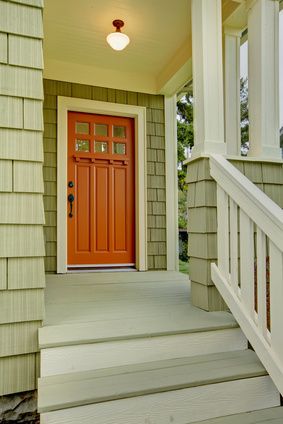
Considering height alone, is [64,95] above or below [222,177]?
above

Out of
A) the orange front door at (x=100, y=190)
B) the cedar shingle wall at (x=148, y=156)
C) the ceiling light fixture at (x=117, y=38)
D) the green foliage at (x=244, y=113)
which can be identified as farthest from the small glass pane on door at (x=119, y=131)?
the green foliage at (x=244, y=113)

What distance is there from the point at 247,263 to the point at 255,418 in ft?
2.30

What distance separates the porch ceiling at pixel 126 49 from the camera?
2748 millimetres

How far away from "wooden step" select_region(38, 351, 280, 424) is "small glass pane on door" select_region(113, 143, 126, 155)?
9.21 feet

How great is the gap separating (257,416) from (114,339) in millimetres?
718

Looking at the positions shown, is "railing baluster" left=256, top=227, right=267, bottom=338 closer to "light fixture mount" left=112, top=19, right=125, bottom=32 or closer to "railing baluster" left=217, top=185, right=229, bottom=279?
"railing baluster" left=217, top=185, right=229, bottom=279

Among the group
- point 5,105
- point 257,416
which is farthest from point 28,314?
point 257,416

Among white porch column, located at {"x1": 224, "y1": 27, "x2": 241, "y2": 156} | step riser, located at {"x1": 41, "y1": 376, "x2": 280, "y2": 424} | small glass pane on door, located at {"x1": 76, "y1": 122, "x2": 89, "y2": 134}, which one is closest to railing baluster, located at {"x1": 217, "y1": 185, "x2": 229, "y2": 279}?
step riser, located at {"x1": 41, "y1": 376, "x2": 280, "y2": 424}

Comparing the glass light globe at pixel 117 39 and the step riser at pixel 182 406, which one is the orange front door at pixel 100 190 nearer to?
the glass light globe at pixel 117 39

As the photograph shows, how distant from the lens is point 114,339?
5.03ft

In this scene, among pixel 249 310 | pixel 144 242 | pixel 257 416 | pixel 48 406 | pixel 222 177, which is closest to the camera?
pixel 48 406

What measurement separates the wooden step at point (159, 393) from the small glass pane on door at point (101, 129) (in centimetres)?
292

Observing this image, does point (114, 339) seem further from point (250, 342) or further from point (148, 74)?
point (148, 74)

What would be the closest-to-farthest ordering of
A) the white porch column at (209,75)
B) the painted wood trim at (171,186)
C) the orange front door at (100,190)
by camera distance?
the white porch column at (209,75), the orange front door at (100,190), the painted wood trim at (171,186)
